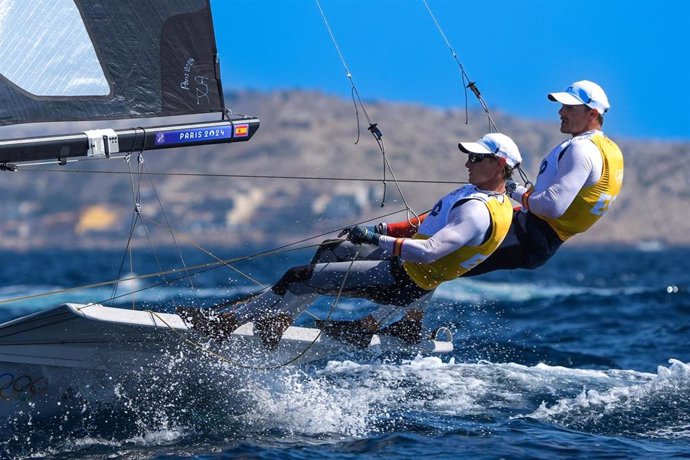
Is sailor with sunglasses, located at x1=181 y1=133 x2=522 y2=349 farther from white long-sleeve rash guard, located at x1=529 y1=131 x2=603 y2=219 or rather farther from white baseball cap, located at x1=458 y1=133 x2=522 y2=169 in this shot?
white long-sleeve rash guard, located at x1=529 y1=131 x2=603 y2=219

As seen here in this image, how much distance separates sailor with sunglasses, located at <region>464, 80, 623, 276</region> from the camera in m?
5.79

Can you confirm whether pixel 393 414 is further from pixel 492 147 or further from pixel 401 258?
pixel 492 147

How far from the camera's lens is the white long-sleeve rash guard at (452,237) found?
543 centimetres

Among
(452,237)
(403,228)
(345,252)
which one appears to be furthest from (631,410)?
(345,252)

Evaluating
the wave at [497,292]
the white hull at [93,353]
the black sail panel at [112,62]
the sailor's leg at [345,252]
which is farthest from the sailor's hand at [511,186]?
the wave at [497,292]

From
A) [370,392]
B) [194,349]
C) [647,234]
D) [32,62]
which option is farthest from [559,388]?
[647,234]

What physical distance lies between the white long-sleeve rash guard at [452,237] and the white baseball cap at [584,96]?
2.97 feet

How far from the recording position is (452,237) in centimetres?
543

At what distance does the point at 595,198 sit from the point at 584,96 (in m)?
0.55

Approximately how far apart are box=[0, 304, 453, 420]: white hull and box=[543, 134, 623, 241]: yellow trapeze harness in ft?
5.00

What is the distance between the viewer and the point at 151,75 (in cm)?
584

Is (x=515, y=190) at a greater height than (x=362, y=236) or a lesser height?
greater

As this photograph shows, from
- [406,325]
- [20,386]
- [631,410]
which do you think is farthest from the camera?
[406,325]

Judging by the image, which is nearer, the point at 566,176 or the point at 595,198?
the point at 566,176
